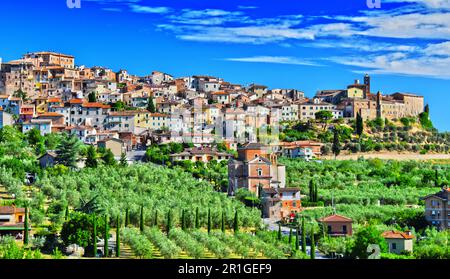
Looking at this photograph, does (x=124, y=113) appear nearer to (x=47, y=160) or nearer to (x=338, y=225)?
(x=47, y=160)

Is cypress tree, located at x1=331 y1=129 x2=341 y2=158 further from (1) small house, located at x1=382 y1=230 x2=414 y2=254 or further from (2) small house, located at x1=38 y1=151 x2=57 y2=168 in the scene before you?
(1) small house, located at x1=382 y1=230 x2=414 y2=254

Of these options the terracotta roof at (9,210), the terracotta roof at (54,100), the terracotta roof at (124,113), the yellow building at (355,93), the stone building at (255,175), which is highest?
the yellow building at (355,93)

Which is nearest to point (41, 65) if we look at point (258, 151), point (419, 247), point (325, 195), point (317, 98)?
point (317, 98)

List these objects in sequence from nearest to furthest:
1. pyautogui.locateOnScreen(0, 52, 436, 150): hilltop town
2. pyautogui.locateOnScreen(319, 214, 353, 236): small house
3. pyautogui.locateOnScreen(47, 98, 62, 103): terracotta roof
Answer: pyautogui.locateOnScreen(319, 214, 353, 236): small house
pyautogui.locateOnScreen(0, 52, 436, 150): hilltop town
pyautogui.locateOnScreen(47, 98, 62, 103): terracotta roof

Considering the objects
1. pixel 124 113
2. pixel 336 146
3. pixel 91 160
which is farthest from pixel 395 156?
pixel 91 160

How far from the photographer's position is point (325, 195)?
15.1 m

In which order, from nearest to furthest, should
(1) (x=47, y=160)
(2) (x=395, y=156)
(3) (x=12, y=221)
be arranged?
(3) (x=12, y=221)
(1) (x=47, y=160)
(2) (x=395, y=156)

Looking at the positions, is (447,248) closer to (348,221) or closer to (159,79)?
(348,221)

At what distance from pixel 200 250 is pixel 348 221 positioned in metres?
3.15

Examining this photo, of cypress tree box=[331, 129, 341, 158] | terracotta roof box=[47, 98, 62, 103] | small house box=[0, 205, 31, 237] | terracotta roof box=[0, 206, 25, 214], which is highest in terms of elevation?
terracotta roof box=[47, 98, 62, 103]

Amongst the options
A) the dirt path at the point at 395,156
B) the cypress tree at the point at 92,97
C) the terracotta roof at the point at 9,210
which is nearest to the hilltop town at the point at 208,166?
the terracotta roof at the point at 9,210

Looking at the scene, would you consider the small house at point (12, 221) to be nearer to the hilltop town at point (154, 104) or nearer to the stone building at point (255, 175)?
the stone building at point (255, 175)

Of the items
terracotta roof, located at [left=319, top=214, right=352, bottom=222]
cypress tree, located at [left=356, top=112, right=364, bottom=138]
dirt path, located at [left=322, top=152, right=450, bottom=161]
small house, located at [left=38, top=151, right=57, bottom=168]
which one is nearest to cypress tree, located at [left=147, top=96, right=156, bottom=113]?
dirt path, located at [left=322, top=152, right=450, bottom=161]
